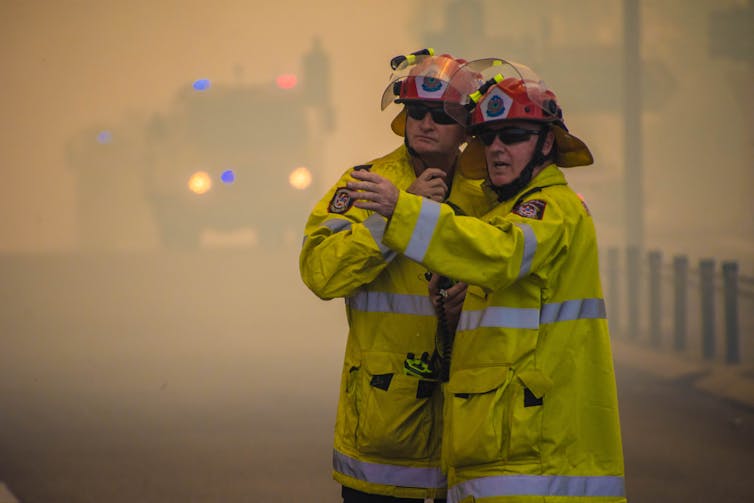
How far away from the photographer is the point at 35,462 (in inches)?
284

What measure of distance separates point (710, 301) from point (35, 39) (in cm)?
561

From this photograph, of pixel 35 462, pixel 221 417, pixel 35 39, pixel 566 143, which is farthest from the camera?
pixel 35 39

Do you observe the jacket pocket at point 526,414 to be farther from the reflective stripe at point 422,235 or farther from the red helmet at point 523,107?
the red helmet at point 523,107

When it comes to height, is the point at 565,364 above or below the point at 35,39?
below

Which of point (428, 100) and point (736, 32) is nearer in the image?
point (428, 100)

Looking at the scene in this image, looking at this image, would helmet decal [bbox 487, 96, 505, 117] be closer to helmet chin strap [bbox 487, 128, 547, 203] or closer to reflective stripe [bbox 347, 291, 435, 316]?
helmet chin strap [bbox 487, 128, 547, 203]

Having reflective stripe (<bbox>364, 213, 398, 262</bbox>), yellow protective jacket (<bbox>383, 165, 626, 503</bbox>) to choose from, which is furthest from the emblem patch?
yellow protective jacket (<bbox>383, 165, 626, 503</bbox>)

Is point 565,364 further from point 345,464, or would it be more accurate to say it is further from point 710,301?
point 710,301

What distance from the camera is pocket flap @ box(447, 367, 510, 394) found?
9.84 ft

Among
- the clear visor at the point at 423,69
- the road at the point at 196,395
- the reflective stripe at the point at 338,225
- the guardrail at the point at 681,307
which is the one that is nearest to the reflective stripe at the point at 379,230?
the reflective stripe at the point at 338,225

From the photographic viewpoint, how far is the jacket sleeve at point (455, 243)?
285 centimetres

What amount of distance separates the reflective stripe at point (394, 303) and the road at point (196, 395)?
2958mm

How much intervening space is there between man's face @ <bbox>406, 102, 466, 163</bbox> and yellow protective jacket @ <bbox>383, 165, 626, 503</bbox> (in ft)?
1.88

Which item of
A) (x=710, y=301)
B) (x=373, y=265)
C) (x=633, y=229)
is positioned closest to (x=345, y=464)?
(x=373, y=265)
